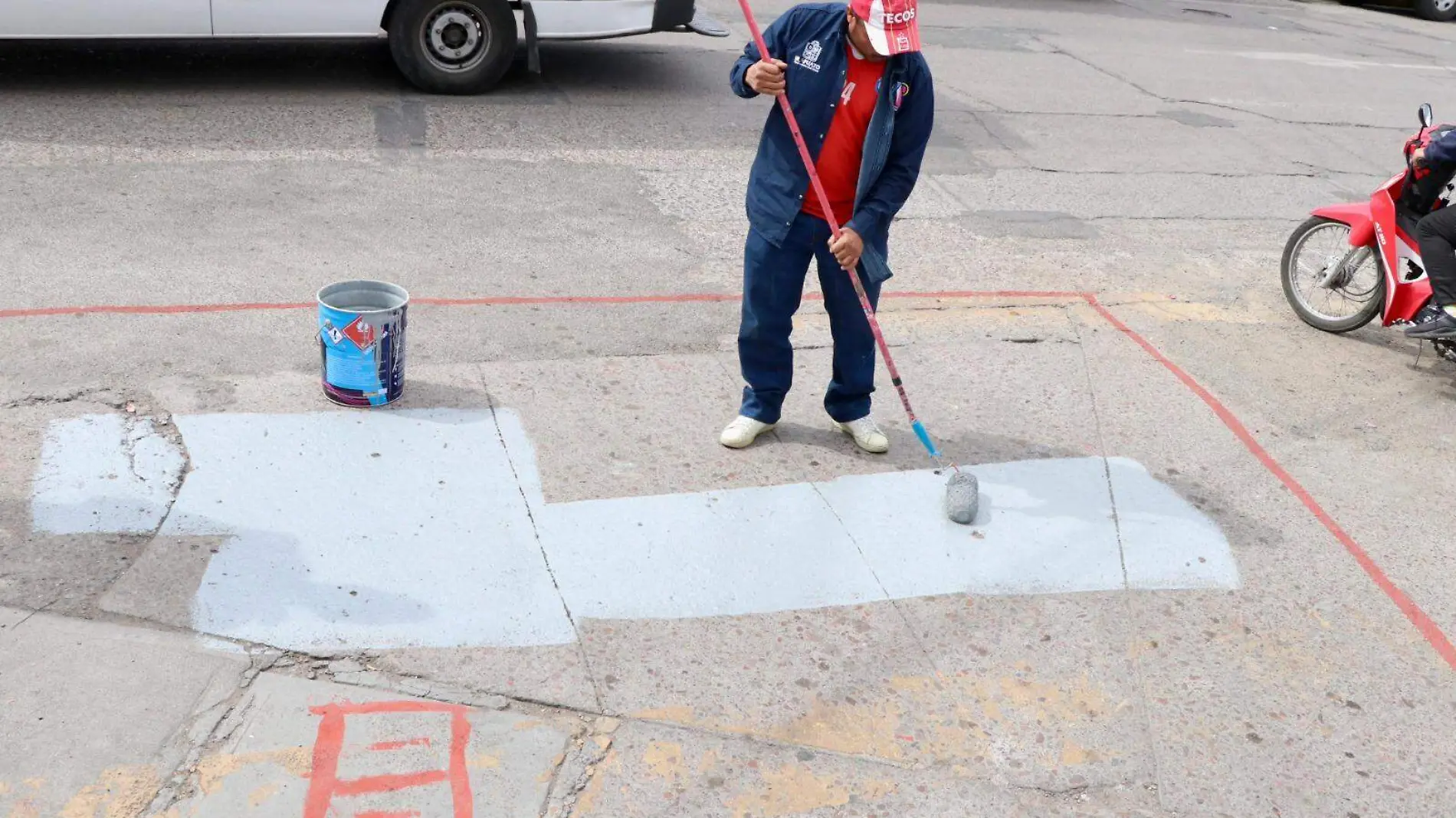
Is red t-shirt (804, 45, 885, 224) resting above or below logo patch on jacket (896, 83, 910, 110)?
below

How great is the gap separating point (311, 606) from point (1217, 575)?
122 inches

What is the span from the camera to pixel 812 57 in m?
4.86

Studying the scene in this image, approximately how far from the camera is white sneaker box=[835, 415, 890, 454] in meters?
5.50

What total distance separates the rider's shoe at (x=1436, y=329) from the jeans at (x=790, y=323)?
9.93 ft

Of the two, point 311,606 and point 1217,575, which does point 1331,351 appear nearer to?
point 1217,575

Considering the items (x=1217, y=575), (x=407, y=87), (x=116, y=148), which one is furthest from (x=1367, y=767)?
(x=407, y=87)

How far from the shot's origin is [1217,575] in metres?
4.93

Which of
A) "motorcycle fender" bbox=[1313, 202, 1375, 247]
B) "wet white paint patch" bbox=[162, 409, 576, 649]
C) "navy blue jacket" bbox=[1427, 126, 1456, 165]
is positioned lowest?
"wet white paint patch" bbox=[162, 409, 576, 649]

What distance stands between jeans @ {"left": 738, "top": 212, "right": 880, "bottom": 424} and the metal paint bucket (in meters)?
1.34

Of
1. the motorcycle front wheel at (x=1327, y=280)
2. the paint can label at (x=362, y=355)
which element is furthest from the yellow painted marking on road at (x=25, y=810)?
the motorcycle front wheel at (x=1327, y=280)

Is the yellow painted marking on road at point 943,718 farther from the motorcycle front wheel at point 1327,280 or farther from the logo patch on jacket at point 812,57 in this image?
the motorcycle front wheel at point 1327,280

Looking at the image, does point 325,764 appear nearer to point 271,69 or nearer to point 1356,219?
point 1356,219

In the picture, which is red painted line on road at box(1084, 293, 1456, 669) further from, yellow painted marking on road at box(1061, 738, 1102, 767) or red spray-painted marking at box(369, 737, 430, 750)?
red spray-painted marking at box(369, 737, 430, 750)

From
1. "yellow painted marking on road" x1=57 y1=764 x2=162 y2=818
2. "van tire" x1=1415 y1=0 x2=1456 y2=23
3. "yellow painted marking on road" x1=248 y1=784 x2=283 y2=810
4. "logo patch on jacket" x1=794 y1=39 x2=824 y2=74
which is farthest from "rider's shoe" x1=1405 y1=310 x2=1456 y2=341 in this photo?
"van tire" x1=1415 y1=0 x2=1456 y2=23
